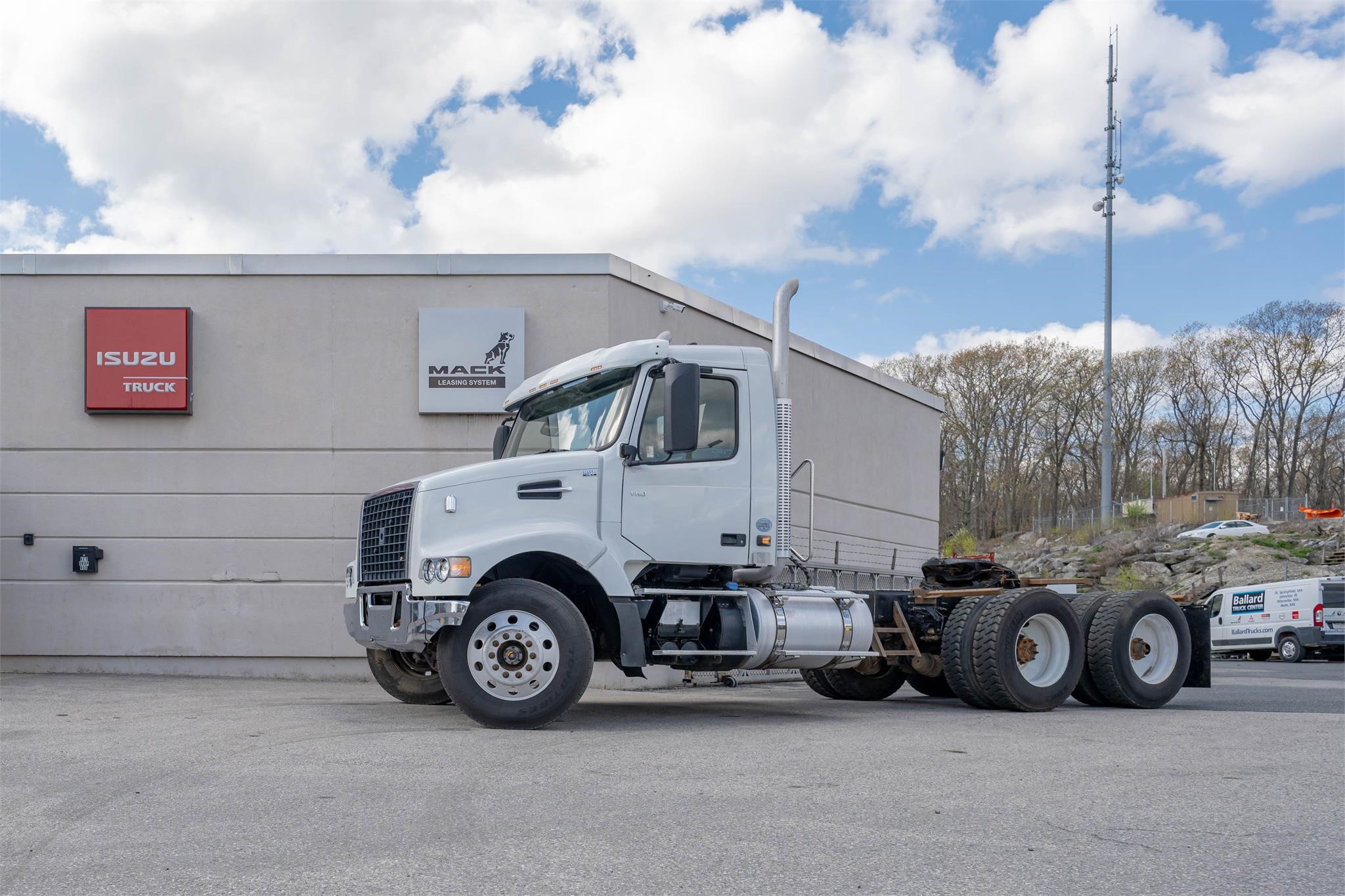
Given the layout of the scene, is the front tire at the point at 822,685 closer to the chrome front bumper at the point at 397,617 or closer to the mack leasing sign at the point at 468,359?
the mack leasing sign at the point at 468,359

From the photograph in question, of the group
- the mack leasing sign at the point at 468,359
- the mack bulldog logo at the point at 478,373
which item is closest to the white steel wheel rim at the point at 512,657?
the mack leasing sign at the point at 468,359

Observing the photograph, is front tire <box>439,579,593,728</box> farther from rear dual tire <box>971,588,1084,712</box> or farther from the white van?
the white van

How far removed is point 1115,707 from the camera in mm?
11453

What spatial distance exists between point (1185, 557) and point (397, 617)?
47.5m

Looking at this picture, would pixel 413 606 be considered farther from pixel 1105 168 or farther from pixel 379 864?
pixel 1105 168

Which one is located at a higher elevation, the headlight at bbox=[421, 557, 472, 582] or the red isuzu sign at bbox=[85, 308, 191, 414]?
the red isuzu sign at bbox=[85, 308, 191, 414]

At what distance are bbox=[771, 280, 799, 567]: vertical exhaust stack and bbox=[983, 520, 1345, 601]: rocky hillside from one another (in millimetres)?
31263

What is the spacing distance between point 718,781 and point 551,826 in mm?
1443

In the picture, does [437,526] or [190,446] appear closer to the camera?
[437,526]

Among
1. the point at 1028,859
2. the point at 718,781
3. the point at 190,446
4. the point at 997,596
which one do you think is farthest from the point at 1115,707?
the point at 190,446

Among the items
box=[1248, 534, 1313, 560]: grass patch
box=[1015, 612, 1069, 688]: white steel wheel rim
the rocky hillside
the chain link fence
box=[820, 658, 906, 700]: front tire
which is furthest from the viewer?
the chain link fence

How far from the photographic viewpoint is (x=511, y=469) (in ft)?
29.4

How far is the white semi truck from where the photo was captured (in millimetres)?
8445

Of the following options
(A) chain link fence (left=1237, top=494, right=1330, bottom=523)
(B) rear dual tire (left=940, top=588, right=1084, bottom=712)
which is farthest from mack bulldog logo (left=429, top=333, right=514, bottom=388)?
(A) chain link fence (left=1237, top=494, right=1330, bottom=523)
